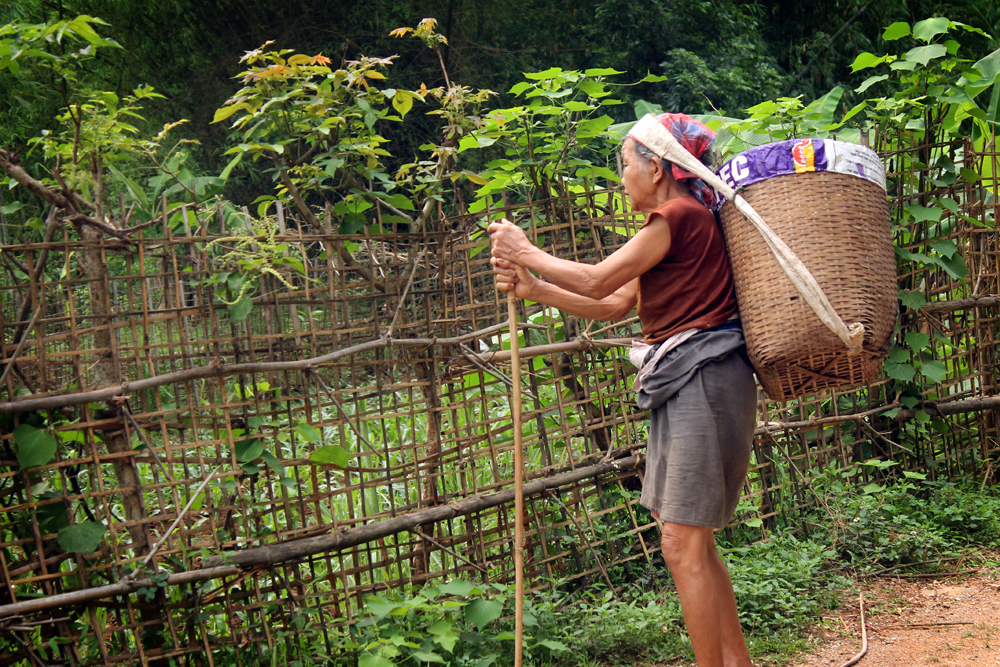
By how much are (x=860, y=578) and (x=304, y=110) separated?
3221 mm

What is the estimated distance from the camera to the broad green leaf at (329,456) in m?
2.72

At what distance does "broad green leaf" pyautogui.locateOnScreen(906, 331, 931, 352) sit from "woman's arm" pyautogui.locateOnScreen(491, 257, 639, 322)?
2169 millimetres

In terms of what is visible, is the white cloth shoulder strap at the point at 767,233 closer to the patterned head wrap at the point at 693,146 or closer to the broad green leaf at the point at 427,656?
the patterned head wrap at the point at 693,146

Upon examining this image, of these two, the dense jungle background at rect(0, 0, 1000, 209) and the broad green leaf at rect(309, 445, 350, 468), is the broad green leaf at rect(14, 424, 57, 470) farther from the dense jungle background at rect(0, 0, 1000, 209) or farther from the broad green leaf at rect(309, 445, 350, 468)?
the dense jungle background at rect(0, 0, 1000, 209)

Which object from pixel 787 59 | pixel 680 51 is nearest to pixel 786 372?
pixel 680 51

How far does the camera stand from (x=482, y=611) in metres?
2.75

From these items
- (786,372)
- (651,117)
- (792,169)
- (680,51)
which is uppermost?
(680,51)

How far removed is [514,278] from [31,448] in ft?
5.28

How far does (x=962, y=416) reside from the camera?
14.7 ft

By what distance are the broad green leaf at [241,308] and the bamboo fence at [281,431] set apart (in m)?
0.01

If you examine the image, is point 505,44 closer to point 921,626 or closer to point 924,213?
point 924,213

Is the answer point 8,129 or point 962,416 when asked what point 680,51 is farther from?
point 8,129

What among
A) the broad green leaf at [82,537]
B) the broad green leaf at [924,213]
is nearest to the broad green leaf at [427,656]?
the broad green leaf at [82,537]

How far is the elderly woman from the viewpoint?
2316 mm
